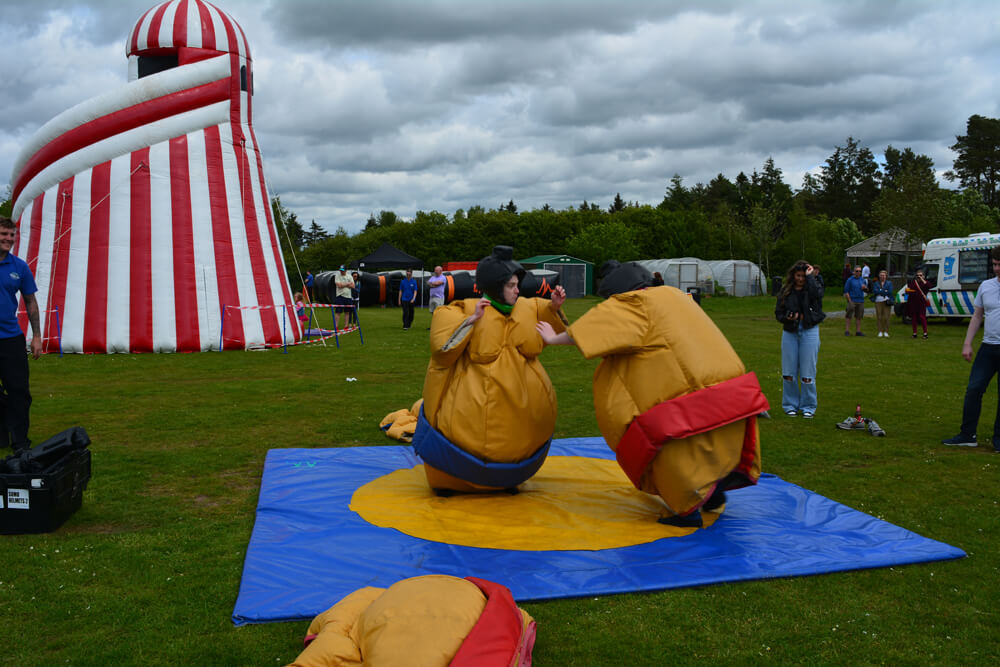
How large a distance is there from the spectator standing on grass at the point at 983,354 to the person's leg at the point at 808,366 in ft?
4.63

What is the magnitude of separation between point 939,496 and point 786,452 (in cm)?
143

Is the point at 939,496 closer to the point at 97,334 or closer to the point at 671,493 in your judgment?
the point at 671,493

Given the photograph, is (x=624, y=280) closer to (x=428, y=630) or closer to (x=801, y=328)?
(x=428, y=630)

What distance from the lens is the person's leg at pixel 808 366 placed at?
779cm

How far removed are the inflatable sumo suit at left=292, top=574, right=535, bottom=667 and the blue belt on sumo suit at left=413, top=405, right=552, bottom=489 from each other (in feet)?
6.02

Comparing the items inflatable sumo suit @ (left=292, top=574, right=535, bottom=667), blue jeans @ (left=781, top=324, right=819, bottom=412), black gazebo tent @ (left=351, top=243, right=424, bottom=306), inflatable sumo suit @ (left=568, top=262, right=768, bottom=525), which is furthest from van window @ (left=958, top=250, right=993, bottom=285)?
black gazebo tent @ (left=351, top=243, right=424, bottom=306)

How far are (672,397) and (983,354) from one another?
3.80 metres

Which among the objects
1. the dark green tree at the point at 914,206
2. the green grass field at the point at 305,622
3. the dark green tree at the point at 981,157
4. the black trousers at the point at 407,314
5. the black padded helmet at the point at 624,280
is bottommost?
the green grass field at the point at 305,622

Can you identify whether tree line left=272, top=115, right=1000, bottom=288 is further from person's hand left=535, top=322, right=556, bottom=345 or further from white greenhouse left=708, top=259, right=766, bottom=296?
person's hand left=535, top=322, right=556, bottom=345

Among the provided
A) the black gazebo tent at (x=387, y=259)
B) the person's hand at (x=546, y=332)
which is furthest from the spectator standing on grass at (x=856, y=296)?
the black gazebo tent at (x=387, y=259)

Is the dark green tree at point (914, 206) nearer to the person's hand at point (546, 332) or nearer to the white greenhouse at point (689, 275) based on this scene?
the white greenhouse at point (689, 275)

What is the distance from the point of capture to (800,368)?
8016 millimetres

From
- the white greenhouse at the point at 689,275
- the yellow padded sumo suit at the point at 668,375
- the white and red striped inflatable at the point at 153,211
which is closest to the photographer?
the yellow padded sumo suit at the point at 668,375

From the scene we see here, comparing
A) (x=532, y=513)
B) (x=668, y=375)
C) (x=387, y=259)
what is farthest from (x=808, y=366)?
(x=387, y=259)
